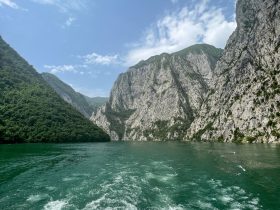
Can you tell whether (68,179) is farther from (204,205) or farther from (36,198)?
(204,205)

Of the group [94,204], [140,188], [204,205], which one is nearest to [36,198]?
[94,204]

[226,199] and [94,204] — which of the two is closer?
[94,204]

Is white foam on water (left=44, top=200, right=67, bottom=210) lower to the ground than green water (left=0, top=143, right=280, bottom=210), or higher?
lower

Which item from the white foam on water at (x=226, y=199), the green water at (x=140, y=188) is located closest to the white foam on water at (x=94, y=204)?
the green water at (x=140, y=188)

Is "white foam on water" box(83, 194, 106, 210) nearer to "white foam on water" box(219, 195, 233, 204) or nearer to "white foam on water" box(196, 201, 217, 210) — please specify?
"white foam on water" box(196, 201, 217, 210)

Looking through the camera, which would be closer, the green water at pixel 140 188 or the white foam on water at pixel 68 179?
the green water at pixel 140 188

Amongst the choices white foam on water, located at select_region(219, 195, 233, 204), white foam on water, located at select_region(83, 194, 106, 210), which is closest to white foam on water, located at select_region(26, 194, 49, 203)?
white foam on water, located at select_region(83, 194, 106, 210)

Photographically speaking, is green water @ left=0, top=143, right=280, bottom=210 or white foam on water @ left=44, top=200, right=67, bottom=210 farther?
green water @ left=0, top=143, right=280, bottom=210

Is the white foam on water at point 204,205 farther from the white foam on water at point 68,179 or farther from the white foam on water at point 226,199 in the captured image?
the white foam on water at point 68,179

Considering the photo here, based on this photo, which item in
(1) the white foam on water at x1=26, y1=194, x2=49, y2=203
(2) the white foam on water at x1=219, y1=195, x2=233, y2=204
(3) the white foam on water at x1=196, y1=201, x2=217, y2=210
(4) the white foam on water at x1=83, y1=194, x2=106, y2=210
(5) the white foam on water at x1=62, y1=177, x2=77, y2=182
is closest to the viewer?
(3) the white foam on water at x1=196, y1=201, x2=217, y2=210
